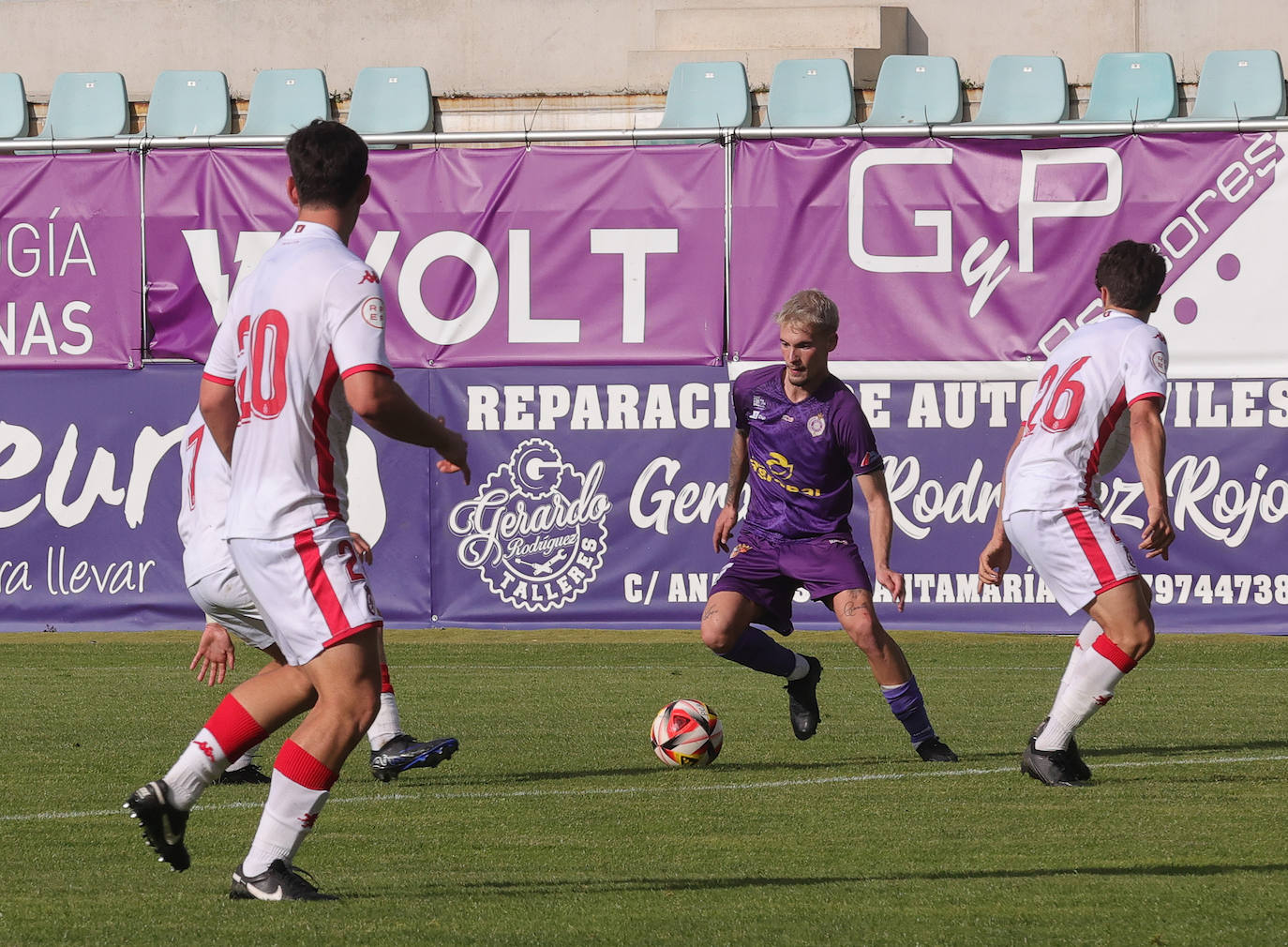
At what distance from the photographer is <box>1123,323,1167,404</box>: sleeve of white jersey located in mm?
6305

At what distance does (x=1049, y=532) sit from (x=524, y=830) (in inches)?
85.1

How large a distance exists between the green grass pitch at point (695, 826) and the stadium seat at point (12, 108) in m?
7.28

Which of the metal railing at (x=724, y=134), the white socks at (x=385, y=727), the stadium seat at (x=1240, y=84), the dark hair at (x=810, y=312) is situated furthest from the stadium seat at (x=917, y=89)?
the white socks at (x=385, y=727)

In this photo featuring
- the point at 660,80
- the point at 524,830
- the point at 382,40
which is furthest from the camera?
the point at 382,40

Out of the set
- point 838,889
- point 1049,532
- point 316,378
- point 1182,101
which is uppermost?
point 1182,101

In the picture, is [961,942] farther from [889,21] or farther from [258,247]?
[889,21]

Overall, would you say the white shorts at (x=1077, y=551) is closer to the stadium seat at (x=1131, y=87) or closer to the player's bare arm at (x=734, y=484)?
the player's bare arm at (x=734, y=484)

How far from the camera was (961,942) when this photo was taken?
13.5ft

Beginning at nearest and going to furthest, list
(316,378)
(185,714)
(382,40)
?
(316,378) < (185,714) < (382,40)

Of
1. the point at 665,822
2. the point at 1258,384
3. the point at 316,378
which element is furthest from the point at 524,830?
the point at 1258,384

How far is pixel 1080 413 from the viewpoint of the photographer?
6.53m

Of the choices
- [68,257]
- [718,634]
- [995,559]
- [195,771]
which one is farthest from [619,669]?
[195,771]

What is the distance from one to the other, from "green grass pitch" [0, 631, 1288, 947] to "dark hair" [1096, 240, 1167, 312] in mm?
1721

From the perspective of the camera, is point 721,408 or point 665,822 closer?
point 665,822
